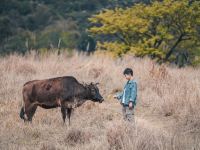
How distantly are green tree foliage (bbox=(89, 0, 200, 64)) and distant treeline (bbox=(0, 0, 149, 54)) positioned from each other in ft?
43.1

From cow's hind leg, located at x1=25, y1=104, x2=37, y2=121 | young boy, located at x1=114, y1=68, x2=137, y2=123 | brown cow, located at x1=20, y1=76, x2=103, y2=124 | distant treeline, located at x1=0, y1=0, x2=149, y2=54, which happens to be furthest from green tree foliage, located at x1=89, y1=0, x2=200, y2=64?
young boy, located at x1=114, y1=68, x2=137, y2=123

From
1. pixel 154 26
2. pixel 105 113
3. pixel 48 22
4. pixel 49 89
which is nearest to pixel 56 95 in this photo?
pixel 49 89

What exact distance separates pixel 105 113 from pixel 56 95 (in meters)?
1.77

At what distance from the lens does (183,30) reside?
28.6 m

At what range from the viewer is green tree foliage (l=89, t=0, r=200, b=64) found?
91.6 ft

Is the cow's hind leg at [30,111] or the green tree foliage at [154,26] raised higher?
the green tree foliage at [154,26]

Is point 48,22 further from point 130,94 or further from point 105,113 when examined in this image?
point 130,94

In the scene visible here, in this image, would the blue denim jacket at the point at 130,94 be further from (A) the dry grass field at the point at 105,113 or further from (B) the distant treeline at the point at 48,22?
(B) the distant treeline at the point at 48,22

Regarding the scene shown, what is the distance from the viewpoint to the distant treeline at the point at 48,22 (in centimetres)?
4497

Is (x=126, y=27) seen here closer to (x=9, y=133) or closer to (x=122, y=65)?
(x=122, y=65)

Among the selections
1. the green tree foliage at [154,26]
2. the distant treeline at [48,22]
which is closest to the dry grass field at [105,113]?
the green tree foliage at [154,26]

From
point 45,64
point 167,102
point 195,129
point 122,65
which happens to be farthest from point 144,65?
point 195,129

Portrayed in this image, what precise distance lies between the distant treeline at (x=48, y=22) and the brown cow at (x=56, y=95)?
27879 millimetres

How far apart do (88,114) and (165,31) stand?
15.7 m
